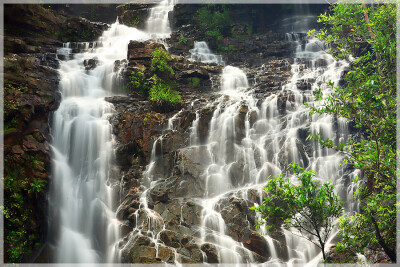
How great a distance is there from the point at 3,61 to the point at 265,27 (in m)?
24.3

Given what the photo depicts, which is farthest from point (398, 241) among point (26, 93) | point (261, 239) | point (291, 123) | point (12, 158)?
point (26, 93)

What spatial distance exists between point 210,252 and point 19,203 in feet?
23.9

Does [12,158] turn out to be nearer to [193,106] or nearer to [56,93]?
[56,93]

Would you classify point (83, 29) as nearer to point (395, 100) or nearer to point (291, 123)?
point (291, 123)

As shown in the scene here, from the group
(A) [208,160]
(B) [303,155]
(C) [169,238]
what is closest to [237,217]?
(C) [169,238]

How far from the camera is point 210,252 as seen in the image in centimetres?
988

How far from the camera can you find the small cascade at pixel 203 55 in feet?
78.3

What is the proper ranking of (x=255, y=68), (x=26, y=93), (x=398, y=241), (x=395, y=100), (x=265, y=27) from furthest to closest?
(x=265, y=27) → (x=255, y=68) → (x=26, y=93) → (x=395, y=100) → (x=398, y=241)

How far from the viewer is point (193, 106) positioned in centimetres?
1683

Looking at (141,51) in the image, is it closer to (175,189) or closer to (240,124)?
(240,124)

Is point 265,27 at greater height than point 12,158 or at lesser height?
greater

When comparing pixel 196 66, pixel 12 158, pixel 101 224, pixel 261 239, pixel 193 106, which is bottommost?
pixel 261 239

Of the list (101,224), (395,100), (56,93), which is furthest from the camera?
(56,93)

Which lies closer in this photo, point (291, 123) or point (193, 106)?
point (291, 123)
